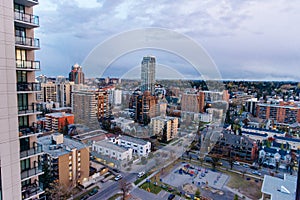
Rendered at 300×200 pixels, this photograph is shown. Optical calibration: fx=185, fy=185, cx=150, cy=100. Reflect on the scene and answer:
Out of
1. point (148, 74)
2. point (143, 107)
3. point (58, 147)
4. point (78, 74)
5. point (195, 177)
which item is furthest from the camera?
point (143, 107)

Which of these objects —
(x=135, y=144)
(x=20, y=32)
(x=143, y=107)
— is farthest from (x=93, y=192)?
(x=20, y=32)

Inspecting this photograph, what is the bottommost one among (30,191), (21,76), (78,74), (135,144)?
(135,144)

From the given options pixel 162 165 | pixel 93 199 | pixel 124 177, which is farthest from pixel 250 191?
pixel 93 199

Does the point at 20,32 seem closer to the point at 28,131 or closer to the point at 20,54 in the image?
the point at 20,54

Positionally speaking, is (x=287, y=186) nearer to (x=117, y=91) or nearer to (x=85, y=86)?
(x=117, y=91)

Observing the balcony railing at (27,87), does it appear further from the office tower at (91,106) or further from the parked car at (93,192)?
the office tower at (91,106)

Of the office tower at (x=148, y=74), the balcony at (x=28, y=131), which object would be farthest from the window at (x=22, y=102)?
the office tower at (x=148, y=74)
